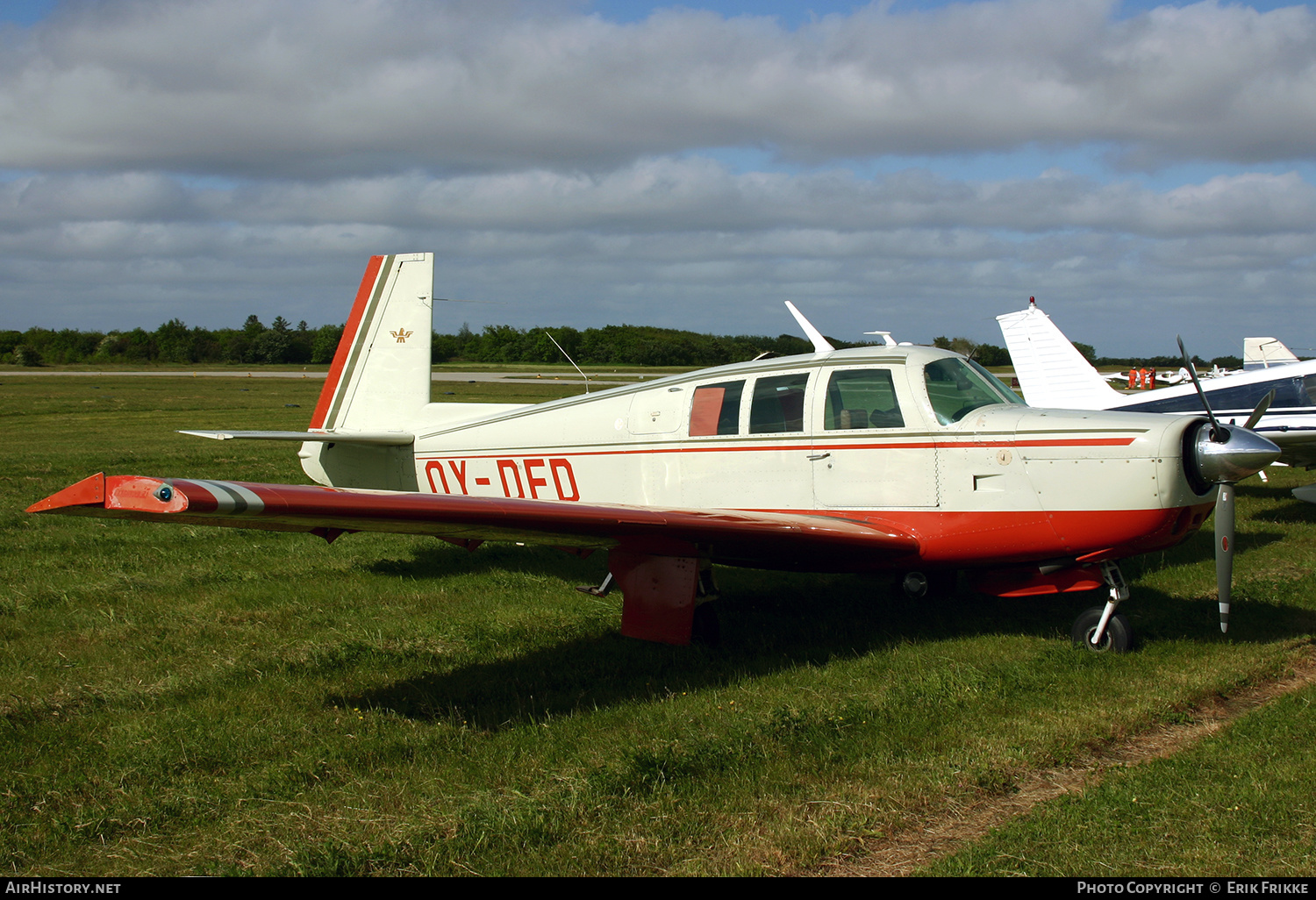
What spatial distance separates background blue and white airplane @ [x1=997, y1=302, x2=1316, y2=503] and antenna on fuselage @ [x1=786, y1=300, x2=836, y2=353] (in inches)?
304

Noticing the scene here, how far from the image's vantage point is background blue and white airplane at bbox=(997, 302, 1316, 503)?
13.1 m

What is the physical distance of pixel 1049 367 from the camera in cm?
1473

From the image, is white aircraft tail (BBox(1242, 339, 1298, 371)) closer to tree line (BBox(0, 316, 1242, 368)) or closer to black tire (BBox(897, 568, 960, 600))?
black tire (BBox(897, 568, 960, 600))

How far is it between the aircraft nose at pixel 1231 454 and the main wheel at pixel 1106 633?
1112mm

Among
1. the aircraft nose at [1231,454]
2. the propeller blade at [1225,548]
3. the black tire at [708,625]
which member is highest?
the aircraft nose at [1231,454]

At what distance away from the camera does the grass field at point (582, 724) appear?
3635 millimetres

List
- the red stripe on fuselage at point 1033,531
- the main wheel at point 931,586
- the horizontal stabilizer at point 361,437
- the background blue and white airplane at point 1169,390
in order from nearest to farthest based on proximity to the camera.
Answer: the red stripe on fuselage at point 1033,531 → the main wheel at point 931,586 → the horizontal stabilizer at point 361,437 → the background blue and white airplane at point 1169,390

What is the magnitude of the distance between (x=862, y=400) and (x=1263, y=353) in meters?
25.5

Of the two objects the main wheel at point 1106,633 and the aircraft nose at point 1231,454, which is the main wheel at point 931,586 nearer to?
the main wheel at point 1106,633

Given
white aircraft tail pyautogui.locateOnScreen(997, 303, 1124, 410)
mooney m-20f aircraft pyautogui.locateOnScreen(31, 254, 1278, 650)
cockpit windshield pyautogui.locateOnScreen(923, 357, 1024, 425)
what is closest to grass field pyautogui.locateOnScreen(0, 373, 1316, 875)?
mooney m-20f aircraft pyautogui.locateOnScreen(31, 254, 1278, 650)

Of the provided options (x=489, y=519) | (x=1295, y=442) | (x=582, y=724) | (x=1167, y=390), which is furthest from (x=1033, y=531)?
(x=1167, y=390)

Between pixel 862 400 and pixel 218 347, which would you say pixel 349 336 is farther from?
pixel 218 347

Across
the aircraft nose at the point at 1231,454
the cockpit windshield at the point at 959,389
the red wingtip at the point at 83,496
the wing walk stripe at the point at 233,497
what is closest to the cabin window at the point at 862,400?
the cockpit windshield at the point at 959,389

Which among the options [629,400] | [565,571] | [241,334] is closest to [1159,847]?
[629,400]
